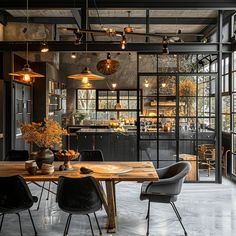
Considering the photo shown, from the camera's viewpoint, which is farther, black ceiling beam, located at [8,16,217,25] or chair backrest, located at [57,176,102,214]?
black ceiling beam, located at [8,16,217,25]

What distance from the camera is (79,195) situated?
386 cm

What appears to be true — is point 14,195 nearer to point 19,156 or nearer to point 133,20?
point 19,156

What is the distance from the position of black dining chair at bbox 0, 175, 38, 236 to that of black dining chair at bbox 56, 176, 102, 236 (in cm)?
40

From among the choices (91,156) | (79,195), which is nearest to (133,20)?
(91,156)

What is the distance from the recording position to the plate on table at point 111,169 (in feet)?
14.3

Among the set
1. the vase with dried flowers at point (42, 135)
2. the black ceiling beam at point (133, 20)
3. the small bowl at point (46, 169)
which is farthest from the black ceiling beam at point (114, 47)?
the small bowl at point (46, 169)

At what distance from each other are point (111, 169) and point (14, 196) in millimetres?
1276

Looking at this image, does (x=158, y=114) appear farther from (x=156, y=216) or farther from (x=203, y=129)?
(x=156, y=216)

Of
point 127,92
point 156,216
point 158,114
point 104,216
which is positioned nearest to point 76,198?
point 104,216

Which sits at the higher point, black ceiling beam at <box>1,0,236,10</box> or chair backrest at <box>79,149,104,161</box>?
black ceiling beam at <box>1,0,236,10</box>

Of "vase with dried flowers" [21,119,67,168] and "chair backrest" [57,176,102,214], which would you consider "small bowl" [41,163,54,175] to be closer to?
"vase with dried flowers" [21,119,67,168]

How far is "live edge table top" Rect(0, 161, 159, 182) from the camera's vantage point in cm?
405

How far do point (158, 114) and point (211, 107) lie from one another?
3.76ft

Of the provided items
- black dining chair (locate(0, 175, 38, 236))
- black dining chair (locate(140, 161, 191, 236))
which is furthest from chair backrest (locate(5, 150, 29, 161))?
black dining chair (locate(140, 161, 191, 236))
